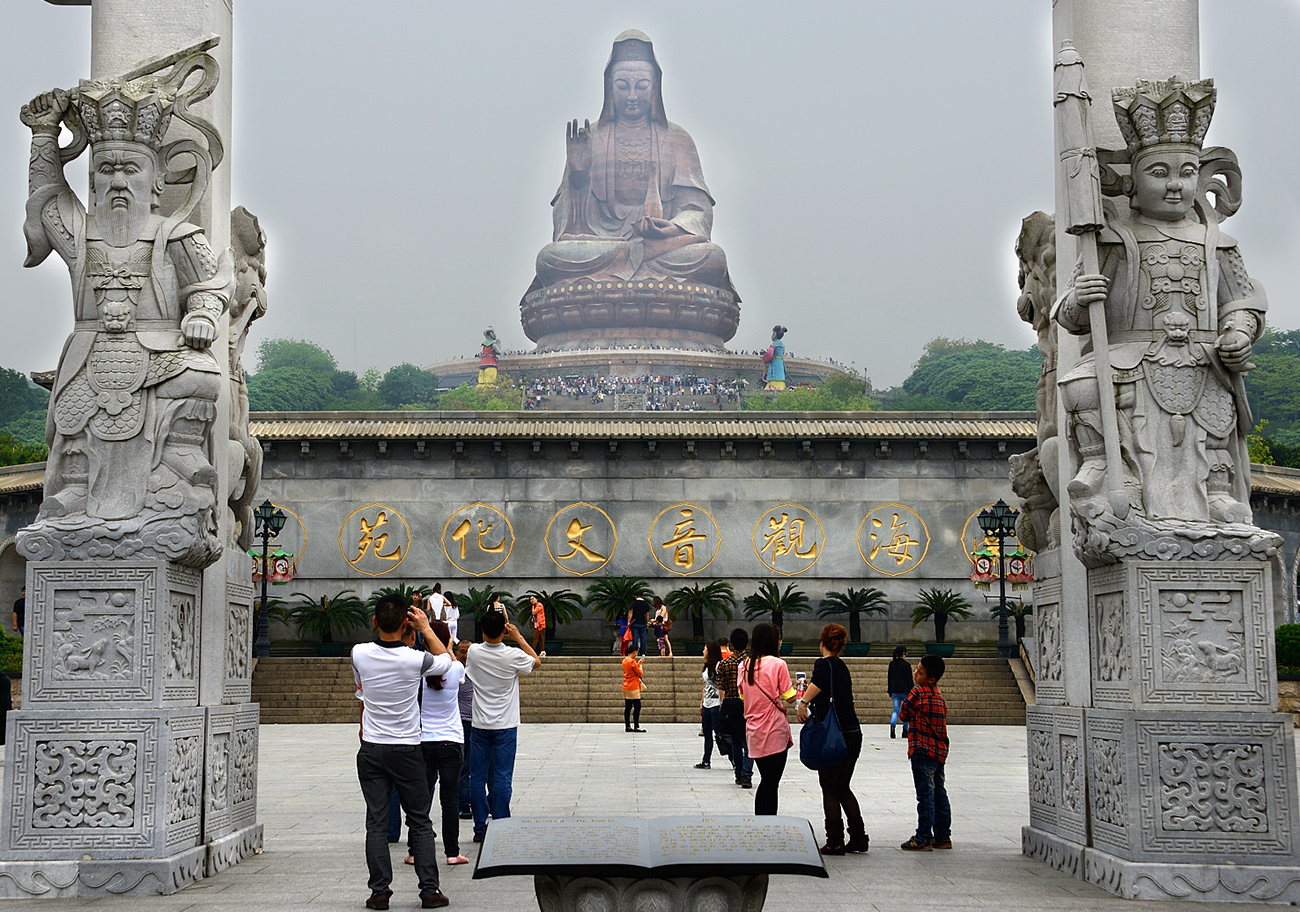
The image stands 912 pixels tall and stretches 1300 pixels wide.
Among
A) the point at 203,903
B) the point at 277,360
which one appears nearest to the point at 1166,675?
the point at 203,903

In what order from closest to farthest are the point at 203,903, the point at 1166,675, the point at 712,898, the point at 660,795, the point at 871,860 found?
the point at 712,898, the point at 203,903, the point at 1166,675, the point at 871,860, the point at 660,795

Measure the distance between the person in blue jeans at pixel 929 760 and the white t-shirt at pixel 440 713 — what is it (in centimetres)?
312

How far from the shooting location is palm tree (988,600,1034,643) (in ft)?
87.5

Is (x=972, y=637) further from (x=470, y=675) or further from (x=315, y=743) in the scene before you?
(x=470, y=675)

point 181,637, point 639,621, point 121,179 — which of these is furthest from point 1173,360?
point 639,621

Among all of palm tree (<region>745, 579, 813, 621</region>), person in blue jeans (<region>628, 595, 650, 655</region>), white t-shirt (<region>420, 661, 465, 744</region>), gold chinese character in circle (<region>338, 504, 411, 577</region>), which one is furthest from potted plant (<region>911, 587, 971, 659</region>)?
white t-shirt (<region>420, 661, 465, 744</region>)

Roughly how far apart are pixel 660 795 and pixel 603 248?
63.9 meters

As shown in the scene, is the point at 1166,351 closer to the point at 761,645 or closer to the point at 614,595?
the point at 761,645

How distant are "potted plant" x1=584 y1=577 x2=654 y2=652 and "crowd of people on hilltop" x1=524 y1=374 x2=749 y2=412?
3816cm

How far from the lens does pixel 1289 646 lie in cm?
2212

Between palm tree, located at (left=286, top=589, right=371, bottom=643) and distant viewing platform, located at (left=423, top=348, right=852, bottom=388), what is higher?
distant viewing platform, located at (left=423, top=348, right=852, bottom=388)

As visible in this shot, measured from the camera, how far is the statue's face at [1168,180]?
832 centimetres

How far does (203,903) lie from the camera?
7.23 m

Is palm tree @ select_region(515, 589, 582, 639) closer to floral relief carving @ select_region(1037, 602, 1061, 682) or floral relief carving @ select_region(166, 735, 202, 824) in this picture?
floral relief carving @ select_region(1037, 602, 1061, 682)
